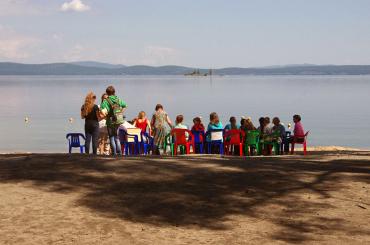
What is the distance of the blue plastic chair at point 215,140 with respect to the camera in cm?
1512

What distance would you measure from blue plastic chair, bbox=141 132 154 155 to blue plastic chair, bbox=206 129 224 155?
1443mm

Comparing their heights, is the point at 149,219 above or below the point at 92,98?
below

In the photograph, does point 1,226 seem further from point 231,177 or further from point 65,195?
point 231,177

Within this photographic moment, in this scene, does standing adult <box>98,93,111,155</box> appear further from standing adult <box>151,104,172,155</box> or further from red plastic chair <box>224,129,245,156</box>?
red plastic chair <box>224,129,245,156</box>

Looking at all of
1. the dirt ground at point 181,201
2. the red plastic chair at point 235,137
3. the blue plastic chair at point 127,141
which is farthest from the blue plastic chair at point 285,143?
the dirt ground at point 181,201

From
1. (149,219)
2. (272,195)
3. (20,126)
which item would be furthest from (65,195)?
(20,126)

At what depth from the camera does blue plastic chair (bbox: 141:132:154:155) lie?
15.2 meters

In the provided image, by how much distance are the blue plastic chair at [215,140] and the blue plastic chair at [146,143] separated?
144 centimetres

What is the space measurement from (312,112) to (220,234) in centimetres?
5263

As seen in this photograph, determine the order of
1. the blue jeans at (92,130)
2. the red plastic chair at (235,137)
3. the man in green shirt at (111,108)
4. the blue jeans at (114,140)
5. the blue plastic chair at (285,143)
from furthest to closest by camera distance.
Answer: the blue plastic chair at (285,143), the red plastic chair at (235,137), the blue jeans at (92,130), the blue jeans at (114,140), the man in green shirt at (111,108)

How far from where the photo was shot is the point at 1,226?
6.39m

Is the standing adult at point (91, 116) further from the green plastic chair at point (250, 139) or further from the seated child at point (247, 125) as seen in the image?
the seated child at point (247, 125)

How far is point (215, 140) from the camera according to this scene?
15148 mm

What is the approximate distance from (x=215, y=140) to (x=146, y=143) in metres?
1.75
